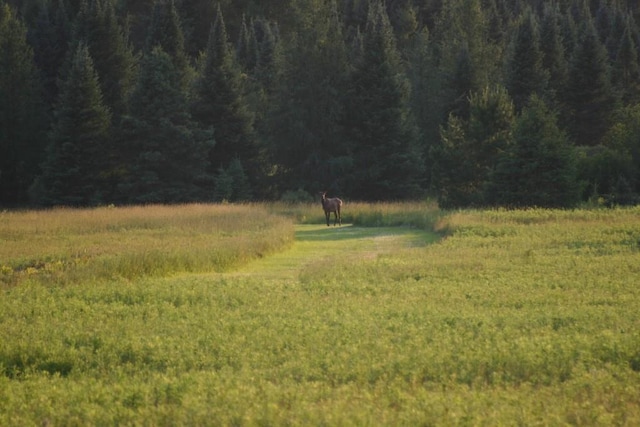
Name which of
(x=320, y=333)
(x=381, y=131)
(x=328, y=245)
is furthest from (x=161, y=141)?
(x=320, y=333)

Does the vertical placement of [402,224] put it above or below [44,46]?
below

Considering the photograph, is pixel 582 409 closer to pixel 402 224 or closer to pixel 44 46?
pixel 402 224

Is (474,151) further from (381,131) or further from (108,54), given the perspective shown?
(108,54)

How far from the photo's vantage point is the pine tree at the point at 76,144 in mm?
55219

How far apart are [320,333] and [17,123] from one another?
5296 cm

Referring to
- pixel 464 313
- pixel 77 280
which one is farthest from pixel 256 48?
pixel 464 313

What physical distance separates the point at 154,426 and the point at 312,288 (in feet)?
29.8

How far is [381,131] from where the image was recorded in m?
58.8

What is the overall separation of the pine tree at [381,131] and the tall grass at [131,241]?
2087cm

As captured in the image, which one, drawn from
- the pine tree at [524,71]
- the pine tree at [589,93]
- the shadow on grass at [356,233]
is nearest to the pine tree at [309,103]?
the pine tree at [524,71]

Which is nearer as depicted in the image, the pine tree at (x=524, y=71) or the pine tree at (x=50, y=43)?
the pine tree at (x=524, y=71)

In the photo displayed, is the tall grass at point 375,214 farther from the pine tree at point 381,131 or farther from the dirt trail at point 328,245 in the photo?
the pine tree at point 381,131

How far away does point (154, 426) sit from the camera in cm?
967

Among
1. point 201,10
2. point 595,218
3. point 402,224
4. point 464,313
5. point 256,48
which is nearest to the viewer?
point 464,313
